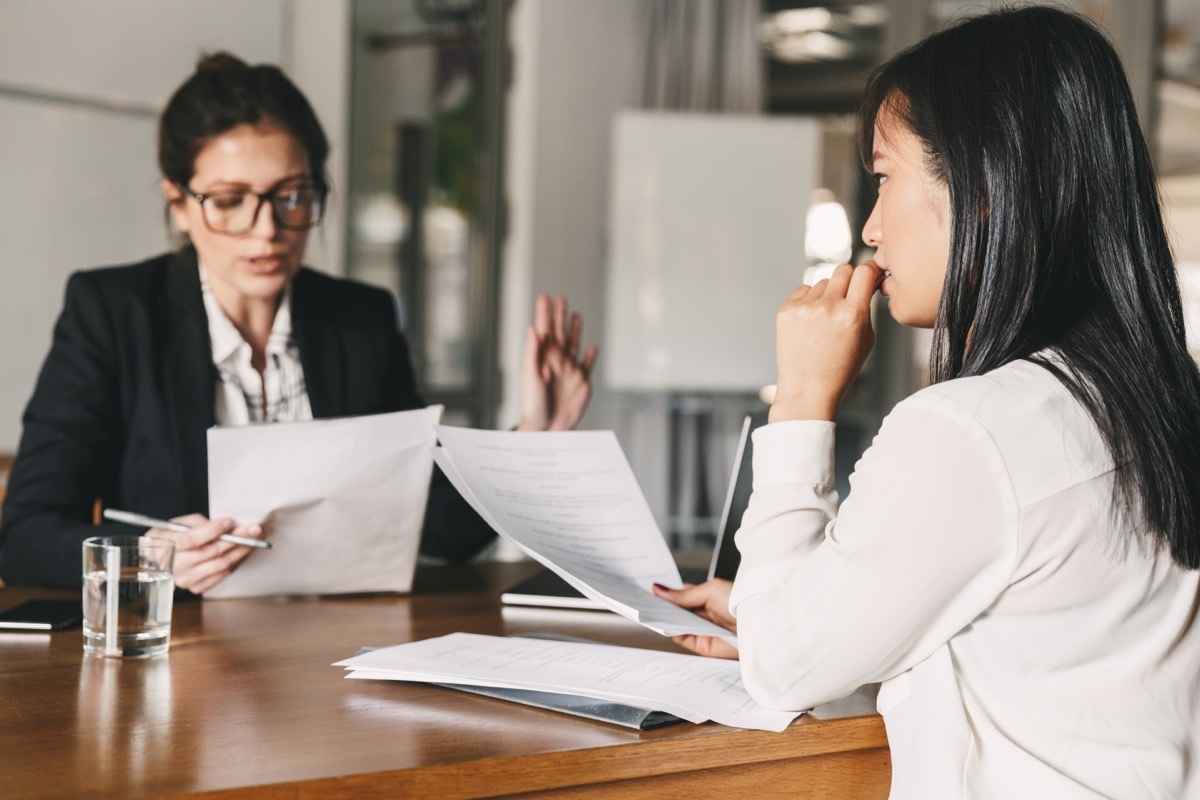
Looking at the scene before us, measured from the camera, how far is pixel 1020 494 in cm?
89

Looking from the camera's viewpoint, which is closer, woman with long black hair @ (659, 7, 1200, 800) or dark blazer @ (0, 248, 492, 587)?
woman with long black hair @ (659, 7, 1200, 800)

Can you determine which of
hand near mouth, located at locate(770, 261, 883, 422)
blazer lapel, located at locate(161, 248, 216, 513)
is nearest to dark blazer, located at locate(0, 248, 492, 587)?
blazer lapel, located at locate(161, 248, 216, 513)

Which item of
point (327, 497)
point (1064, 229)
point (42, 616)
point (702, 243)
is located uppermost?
point (702, 243)

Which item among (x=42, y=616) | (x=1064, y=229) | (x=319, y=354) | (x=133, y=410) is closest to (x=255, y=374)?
(x=319, y=354)

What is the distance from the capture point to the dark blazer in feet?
5.61

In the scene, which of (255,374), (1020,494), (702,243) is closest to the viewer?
(1020,494)

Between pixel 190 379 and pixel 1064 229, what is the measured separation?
1.34m

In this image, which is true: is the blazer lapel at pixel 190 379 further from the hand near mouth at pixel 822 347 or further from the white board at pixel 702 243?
the white board at pixel 702 243

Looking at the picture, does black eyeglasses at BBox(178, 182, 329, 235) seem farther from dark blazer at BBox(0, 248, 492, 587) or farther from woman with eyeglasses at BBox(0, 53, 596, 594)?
dark blazer at BBox(0, 248, 492, 587)

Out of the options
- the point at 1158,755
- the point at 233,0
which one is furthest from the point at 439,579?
the point at 233,0

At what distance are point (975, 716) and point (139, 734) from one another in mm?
657

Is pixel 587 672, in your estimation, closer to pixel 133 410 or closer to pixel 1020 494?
pixel 1020 494

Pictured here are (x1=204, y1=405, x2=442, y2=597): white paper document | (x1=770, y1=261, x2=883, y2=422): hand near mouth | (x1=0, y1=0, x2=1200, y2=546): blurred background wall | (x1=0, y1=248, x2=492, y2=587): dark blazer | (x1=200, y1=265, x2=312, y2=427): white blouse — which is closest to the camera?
(x1=770, y1=261, x2=883, y2=422): hand near mouth

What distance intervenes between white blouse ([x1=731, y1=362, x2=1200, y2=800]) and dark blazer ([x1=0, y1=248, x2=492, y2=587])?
990 mm
